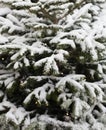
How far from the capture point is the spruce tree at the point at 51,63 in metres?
3.39

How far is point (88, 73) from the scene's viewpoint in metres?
3.77

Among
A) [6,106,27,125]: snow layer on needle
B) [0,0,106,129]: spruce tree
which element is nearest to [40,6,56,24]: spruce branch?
[0,0,106,129]: spruce tree

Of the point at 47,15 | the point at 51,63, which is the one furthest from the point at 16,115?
the point at 47,15

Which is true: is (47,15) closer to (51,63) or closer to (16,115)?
(51,63)

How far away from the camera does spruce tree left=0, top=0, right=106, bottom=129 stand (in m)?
3.39

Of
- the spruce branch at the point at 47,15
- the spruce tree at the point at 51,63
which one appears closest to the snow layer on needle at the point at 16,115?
the spruce tree at the point at 51,63

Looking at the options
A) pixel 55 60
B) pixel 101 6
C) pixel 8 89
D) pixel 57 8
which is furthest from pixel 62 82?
pixel 101 6

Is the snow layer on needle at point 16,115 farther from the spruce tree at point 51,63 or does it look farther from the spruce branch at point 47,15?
the spruce branch at point 47,15

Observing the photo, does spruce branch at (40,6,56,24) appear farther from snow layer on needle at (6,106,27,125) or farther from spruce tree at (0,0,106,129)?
snow layer on needle at (6,106,27,125)

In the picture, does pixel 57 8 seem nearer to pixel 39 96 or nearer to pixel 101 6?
pixel 39 96

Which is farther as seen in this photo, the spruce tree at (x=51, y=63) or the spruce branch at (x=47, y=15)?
the spruce branch at (x=47, y=15)

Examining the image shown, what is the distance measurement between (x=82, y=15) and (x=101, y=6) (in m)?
1.11

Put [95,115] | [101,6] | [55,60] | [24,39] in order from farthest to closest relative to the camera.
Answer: [101,6], [95,115], [24,39], [55,60]

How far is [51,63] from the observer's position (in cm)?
326
